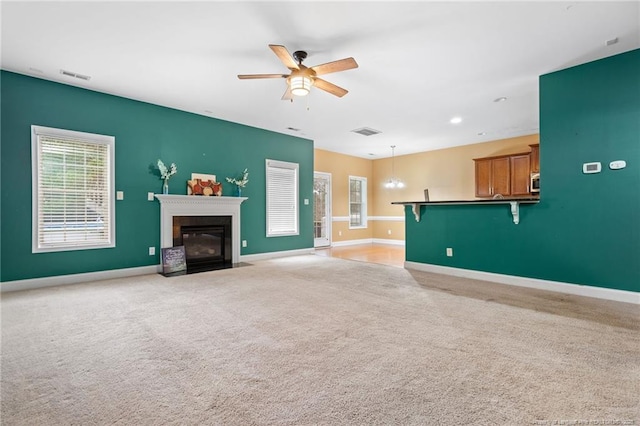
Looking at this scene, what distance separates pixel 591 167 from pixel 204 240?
19.5 ft

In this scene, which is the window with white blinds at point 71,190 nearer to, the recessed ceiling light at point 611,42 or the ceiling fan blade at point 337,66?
the ceiling fan blade at point 337,66

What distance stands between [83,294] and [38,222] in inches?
51.6

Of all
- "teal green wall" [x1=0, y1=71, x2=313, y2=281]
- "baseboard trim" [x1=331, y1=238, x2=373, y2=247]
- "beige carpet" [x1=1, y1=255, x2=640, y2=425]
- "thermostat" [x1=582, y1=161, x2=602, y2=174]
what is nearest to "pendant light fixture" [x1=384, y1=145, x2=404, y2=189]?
"baseboard trim" [x1=331, y1=238, x2=373, y2=247]

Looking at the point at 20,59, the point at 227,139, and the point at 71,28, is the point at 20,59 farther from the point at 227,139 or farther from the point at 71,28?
the point at 227,139

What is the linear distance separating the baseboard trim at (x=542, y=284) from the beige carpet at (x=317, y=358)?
268 millimetres

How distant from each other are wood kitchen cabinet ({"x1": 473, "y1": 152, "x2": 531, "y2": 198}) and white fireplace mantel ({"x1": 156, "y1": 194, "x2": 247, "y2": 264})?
18.6 ft

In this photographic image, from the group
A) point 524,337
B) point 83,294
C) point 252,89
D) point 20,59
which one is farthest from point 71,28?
point 524,337

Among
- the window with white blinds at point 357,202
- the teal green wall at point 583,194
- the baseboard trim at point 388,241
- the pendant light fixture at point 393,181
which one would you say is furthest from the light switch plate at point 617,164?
the window with white blinds at point 357,202

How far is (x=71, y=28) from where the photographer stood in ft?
10.1

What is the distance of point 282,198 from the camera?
7.16 meters

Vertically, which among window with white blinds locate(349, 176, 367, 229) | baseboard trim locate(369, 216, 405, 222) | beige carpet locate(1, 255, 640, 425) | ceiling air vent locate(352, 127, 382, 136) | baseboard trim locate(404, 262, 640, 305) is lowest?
beige carpet locate(1, 255, 640, 425)

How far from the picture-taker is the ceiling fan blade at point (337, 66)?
10.1 feet

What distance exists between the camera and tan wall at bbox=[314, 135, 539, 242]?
8250 mm

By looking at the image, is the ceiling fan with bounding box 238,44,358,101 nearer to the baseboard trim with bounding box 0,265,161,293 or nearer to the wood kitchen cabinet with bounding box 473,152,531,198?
the baseboard trim with bounding box 0,265,161,293
